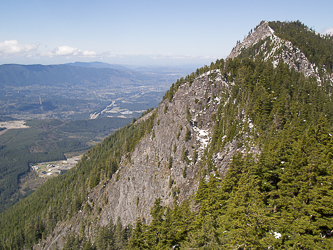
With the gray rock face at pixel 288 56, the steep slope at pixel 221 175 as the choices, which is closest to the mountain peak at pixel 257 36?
the steep slope at pixel 221 175

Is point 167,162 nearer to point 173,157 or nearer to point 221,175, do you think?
point 173,157

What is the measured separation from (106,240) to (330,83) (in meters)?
129

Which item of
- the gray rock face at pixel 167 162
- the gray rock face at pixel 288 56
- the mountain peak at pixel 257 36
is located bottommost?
the gray rock face at pixel 167 162

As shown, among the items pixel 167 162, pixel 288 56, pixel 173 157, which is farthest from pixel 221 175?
pixel 288 56

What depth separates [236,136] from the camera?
56438 millimetres

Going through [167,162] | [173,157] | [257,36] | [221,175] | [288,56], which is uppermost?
[257,36]

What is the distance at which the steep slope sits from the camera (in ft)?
84.4

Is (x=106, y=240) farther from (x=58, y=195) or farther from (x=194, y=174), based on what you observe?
(x=58, y=195)

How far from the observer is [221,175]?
49.8 meters

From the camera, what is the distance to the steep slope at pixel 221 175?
25734 millimetres

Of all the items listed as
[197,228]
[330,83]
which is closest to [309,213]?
[197,228]

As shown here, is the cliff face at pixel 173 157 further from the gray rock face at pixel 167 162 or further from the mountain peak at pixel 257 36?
the mountain peak at pixel 257 36

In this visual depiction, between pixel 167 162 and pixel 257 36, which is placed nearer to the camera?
pixel 167 162

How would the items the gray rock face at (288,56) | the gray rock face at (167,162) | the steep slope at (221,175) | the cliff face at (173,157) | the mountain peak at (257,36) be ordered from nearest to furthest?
the steep slope at (221,175)
the cliff face at (173,157)
the gray rock face at (167,162)
the gray rock face at (288,56)
the mountain peak at (257,36)
